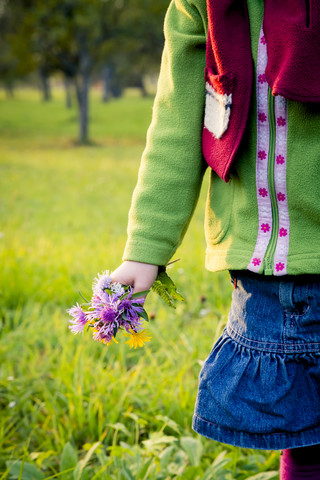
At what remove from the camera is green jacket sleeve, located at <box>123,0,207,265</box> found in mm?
1209

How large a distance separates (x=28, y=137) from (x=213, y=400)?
18073mm

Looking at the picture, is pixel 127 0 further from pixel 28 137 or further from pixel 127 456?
pixel 127 456

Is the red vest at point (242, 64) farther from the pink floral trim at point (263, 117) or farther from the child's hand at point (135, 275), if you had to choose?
the child's hand at point (135, 275)

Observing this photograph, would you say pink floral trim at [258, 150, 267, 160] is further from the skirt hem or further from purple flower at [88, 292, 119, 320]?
the skirt hem

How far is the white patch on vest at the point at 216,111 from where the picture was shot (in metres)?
1.13

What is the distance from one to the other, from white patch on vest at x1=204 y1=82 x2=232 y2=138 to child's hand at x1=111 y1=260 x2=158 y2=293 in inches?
13.3

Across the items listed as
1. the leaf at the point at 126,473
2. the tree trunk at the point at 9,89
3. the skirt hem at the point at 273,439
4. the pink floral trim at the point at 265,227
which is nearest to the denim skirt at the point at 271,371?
the skirt hem at the point at 273,439

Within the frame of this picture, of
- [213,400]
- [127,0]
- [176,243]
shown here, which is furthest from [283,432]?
[127,0]

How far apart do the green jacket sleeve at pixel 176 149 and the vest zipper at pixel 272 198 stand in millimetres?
184

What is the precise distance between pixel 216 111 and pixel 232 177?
0.15 metres

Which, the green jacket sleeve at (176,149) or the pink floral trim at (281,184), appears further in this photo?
the green jacket sleeve at (176,149)

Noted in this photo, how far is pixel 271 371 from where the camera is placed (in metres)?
1.11

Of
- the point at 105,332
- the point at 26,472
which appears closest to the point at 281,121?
the point at 105,332

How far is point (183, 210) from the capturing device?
4.06 feet
